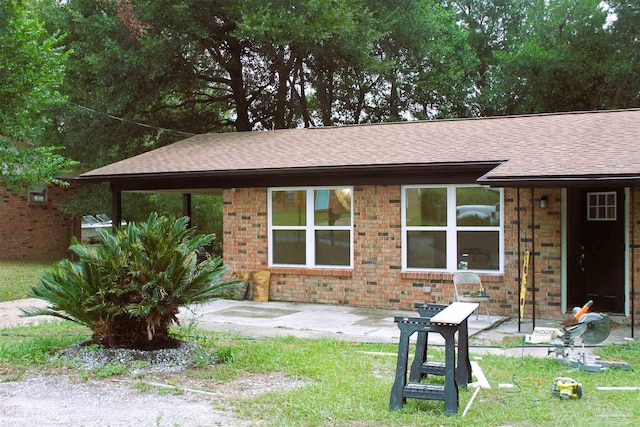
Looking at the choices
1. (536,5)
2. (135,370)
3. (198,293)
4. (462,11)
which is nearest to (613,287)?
(198,293)

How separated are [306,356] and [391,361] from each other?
964 mm

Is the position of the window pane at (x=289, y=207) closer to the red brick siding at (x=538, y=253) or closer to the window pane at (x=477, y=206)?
the window pane at (x=477, y=206)

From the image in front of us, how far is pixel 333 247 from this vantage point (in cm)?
1303

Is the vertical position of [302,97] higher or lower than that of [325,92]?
lower

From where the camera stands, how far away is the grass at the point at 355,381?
539 centimetres

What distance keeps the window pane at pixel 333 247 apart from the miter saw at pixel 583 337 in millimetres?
5532

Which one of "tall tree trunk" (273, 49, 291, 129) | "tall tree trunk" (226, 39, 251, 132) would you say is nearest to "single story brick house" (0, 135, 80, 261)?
"tall tree trunk" (226, 39, 251, 132)

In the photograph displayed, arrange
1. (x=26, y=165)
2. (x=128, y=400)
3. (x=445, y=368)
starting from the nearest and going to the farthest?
(x=445, y=368), (x=128, y=400), (x=26, y=165)

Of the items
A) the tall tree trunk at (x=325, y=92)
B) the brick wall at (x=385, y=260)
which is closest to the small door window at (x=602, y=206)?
the brick wall at (x=385, y=260)

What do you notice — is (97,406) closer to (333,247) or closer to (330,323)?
(330,323)

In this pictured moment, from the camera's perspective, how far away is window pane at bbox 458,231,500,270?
461 inches

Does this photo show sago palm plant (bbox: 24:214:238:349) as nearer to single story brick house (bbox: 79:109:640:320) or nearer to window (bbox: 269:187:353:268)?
single story brick house (bbox: 79:109:640:320)

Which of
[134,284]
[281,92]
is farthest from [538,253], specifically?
[281,92]

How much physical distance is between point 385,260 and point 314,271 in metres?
1.46
